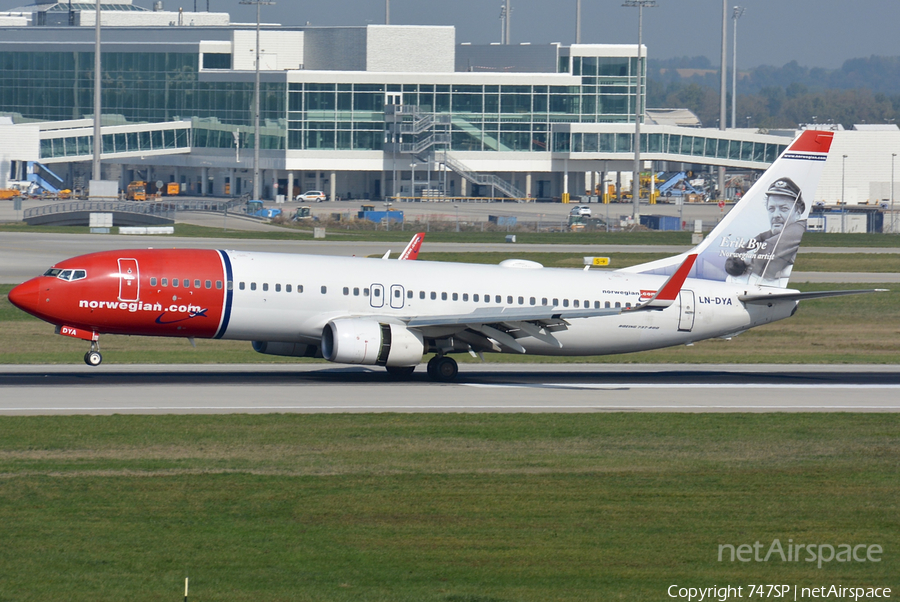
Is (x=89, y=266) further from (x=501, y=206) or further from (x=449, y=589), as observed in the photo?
(x=501, y=206)

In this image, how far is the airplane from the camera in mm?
36438

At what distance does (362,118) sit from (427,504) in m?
154

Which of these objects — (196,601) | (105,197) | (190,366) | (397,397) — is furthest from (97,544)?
(105,197)

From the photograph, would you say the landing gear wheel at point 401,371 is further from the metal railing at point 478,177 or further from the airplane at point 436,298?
the metal railing at point 478,177

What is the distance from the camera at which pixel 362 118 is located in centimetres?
17300

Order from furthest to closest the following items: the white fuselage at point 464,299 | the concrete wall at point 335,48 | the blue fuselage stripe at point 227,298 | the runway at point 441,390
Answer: the concrete wall at point 335,48 → the white fuselage at point 464,299 → the blue fuselage stripe at point 227,298 → the runway at point 441,390

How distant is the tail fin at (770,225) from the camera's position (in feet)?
137

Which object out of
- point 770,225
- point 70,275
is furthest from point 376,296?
point 770,225

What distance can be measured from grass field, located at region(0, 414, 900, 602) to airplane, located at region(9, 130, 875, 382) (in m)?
6.32

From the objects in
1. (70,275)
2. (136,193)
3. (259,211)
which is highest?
(136,193)

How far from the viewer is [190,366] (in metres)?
42.8

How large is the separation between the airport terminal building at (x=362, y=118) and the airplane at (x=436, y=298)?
131 meters

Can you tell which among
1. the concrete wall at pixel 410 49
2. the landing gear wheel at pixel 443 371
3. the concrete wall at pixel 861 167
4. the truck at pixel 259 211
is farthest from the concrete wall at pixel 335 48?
the landing gear wheel at pixel 443 371

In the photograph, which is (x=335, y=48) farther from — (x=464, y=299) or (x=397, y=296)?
(x=397, y=296)
